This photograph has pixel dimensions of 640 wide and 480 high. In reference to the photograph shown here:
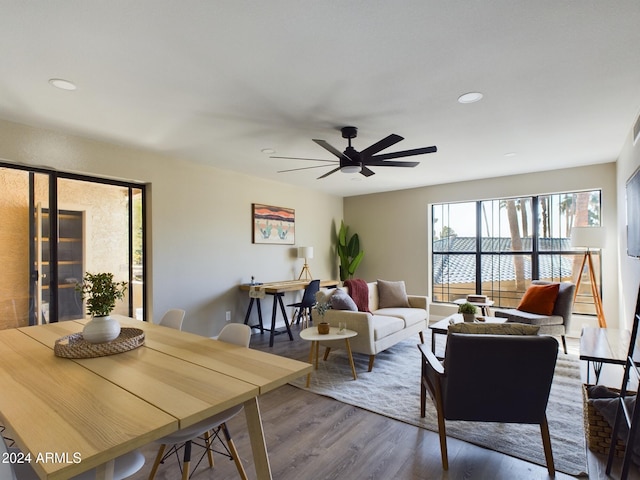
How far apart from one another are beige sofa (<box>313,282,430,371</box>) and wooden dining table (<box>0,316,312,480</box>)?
1.97 meters

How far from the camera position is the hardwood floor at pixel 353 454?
195 centimetres

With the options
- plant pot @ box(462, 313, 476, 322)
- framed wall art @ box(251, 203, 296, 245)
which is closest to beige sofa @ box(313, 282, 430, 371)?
plant pot @ box(462, 313, 476, 322)

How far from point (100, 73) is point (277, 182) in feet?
11.7

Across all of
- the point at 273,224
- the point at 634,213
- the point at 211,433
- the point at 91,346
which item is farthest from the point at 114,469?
the point at 273,224

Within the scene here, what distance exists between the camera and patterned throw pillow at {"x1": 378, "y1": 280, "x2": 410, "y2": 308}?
4.83 m

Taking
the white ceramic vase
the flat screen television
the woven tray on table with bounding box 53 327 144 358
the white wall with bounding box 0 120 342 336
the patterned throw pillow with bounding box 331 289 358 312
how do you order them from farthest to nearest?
1. the patterned throw pillow with bounding box 331 289 358 312
2. the white wall with bounding box 0 120 342 336
3. the flat screen television
4. the white ceramic vase
5. the woven tray on table with bounding box 53 327 144 358

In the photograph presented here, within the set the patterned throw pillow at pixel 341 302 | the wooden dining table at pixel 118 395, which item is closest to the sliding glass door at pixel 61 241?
the wooden dining table at pixel 118 395

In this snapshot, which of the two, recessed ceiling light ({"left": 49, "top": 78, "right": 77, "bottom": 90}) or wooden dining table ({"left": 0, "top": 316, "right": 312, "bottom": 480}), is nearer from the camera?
wooden dining table ({"left": 0, "top": 316, "right": 312, "bottom": 480})

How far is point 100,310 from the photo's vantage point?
1835mm

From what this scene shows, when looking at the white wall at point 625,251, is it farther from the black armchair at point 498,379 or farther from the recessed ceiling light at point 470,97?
the black armchair at point 498,379

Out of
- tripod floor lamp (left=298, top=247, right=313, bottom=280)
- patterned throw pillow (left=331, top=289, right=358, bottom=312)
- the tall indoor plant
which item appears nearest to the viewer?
patterned throw pillow (left=331, top=289, right=358, bottom=312)

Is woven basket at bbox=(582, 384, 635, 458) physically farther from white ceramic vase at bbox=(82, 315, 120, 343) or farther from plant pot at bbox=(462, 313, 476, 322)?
white ceramic vase at bbox=(82, 315, 120, 343)

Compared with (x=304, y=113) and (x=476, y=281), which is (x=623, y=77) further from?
(x=476, y=281)

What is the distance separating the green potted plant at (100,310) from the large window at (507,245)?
542 cm
